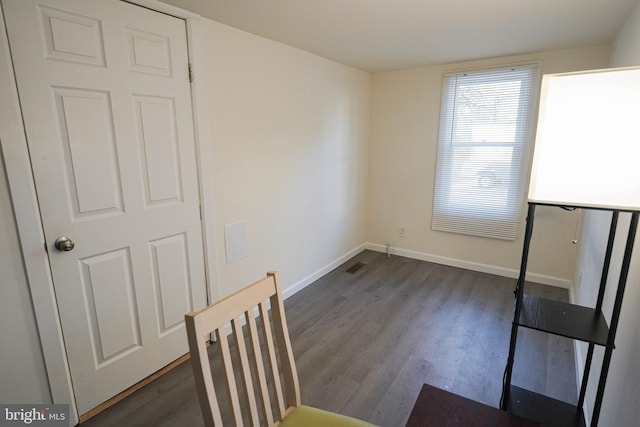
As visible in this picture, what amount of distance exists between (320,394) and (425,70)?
3404 millimetres

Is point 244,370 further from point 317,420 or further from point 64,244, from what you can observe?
point 64,244

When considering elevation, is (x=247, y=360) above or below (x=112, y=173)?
below

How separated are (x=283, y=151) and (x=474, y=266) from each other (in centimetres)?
255

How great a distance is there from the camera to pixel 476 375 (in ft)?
6.86

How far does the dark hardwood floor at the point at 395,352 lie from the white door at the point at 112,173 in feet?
1.28

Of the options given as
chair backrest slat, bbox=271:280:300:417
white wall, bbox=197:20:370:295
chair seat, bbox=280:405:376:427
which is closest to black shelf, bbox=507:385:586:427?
chair seat, bbox=280:405:376:427

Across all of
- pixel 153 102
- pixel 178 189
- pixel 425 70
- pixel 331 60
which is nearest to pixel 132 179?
pixel 178 189

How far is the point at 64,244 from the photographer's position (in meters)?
1.59

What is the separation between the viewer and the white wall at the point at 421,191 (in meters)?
3.26

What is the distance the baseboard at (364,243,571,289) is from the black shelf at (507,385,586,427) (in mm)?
2166

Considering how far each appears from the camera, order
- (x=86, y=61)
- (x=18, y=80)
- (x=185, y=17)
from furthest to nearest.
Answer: (x=185, y=17)
(x=86, y=61)
(x=18, y=80)

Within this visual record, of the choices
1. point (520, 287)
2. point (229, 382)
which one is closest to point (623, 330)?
point (520, 287)

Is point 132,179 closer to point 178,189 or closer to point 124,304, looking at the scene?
point 178,189

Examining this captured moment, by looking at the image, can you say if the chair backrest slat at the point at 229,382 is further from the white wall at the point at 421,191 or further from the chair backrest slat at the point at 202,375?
the white wall at the point at 421,191
